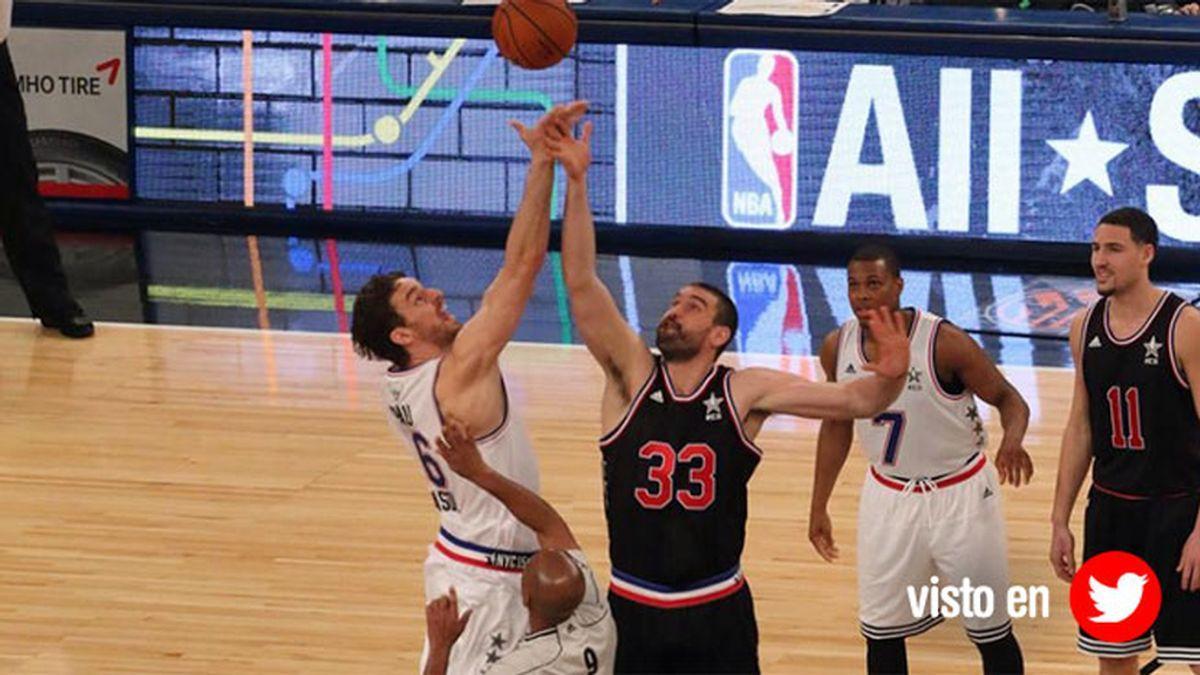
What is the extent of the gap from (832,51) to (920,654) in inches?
269

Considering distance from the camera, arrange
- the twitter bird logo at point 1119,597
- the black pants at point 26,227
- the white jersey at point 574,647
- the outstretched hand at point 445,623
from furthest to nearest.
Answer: the black pants at point 26,227 < the twitter bird logo at point 1119,597 < the white jersey at point 574,647 < the outstretched hand at point 445,623

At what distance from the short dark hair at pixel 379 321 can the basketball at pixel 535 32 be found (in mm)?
1395

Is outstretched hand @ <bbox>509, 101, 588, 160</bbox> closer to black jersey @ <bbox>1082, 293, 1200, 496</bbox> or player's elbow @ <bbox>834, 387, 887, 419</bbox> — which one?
player's elbow @ <bbox>834, 387, 887, 419</bbox>

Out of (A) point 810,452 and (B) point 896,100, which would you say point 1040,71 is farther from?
(A) point 810,452

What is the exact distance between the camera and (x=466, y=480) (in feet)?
22.5

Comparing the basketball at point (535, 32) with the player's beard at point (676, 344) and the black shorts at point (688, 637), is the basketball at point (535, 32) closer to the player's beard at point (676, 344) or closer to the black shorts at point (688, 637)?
the player's beard at point (676, 344)

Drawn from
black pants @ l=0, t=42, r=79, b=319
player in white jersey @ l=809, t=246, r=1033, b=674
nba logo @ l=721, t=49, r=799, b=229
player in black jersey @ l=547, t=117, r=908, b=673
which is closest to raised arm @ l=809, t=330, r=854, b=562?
player in white jersey @ l=809, t=246, r=1033, b=674

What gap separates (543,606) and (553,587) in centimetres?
9

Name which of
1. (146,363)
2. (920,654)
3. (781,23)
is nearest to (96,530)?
(146,363)

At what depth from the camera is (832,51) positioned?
14.8m

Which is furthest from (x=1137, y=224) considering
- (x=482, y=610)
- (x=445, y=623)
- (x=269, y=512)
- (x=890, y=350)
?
(x=269, y=512)

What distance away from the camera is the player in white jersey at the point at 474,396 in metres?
6.82

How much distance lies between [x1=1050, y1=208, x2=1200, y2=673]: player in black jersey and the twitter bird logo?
0.26ft

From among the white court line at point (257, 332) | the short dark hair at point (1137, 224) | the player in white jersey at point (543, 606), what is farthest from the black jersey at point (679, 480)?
the white court line at point (257, 332)
